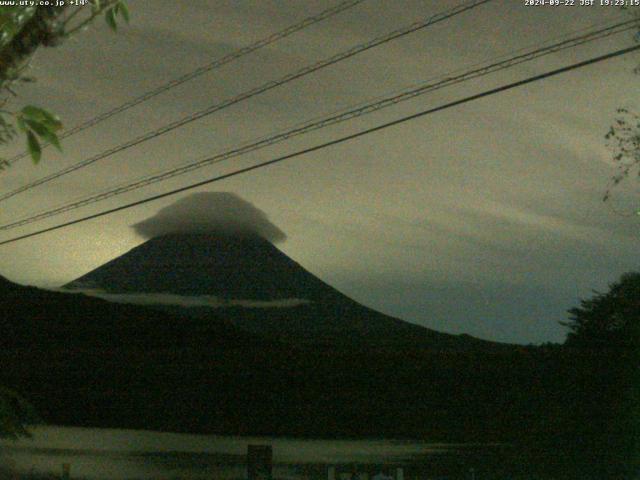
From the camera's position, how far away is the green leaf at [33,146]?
2936 mm

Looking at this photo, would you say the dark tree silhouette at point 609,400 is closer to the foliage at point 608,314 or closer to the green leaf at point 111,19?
the foliage at point 608,314

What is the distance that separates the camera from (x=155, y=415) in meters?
48.5

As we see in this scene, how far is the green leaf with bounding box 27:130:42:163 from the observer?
116 inches

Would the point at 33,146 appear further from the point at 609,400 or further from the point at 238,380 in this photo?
the point at 238,380

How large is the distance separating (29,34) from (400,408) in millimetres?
38467

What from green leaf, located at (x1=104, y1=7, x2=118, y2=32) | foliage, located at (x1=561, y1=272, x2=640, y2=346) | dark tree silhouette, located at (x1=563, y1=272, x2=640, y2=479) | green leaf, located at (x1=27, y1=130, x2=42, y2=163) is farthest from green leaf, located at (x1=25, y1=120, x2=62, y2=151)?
foliage, located at (x1=561, y1=272, x2=640, y2=346)

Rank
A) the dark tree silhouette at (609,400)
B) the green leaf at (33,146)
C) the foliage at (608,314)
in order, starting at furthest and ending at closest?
the foliage at (608,314) < the dark tree silhouette at (609,400) < the green leaf at (33,146)

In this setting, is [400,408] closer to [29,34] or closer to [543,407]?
[543,407]

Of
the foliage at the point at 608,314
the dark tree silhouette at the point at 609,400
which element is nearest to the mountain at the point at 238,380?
the dark tree silhouette at the point at 609,400

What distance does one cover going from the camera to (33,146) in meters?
2.95

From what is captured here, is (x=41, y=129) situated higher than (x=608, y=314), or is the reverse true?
(x=608, y=314)

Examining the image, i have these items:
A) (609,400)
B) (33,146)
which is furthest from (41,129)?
(609,400)

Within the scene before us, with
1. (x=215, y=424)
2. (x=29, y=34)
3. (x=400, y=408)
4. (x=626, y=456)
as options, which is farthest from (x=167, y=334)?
(x=29, y=34)

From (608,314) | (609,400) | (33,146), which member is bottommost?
(33,146)
